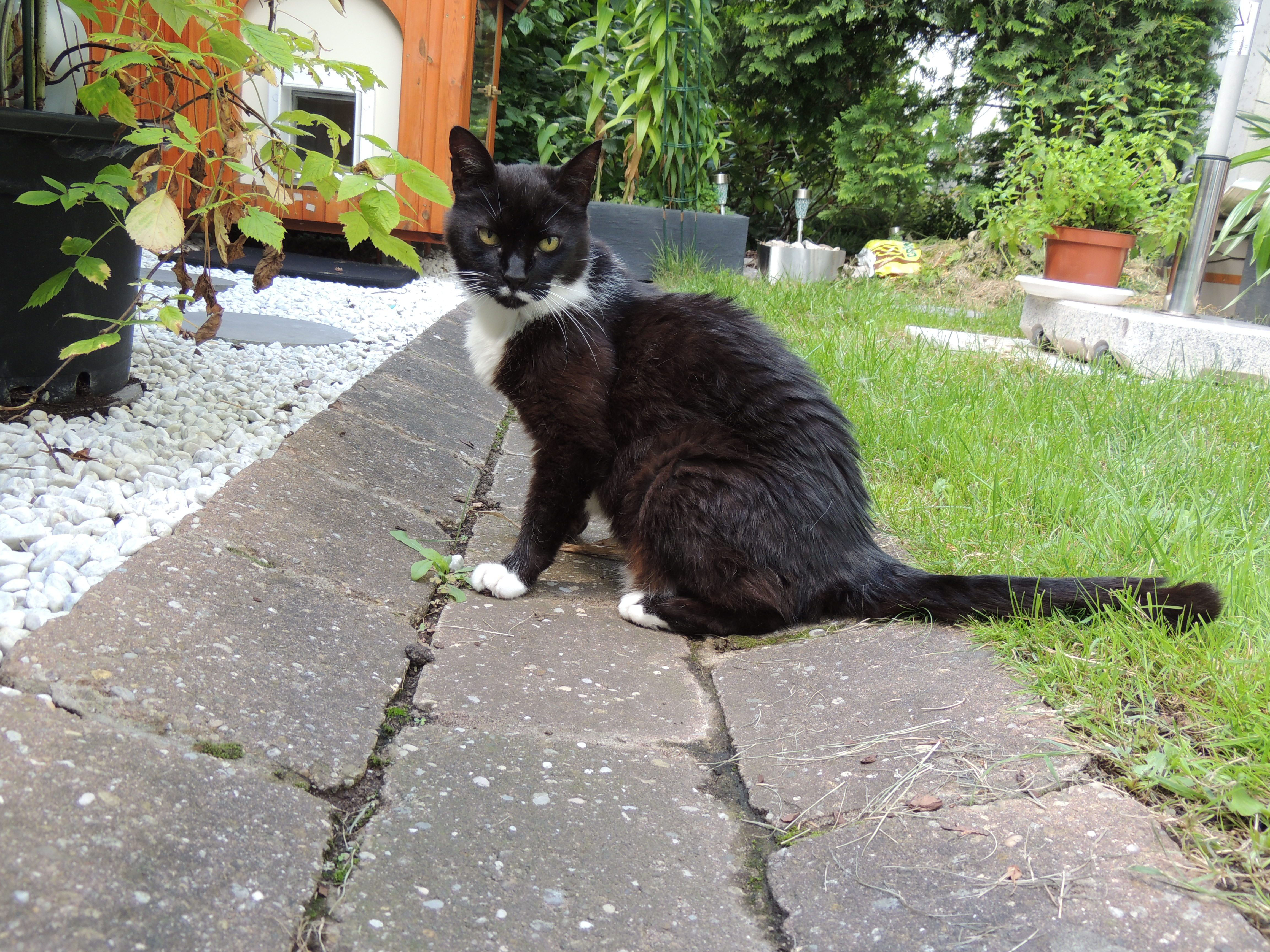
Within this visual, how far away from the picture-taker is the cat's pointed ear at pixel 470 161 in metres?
2.38

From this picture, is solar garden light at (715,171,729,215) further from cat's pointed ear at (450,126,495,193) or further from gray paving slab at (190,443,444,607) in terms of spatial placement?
gray paving slab at (190,443,444,607)

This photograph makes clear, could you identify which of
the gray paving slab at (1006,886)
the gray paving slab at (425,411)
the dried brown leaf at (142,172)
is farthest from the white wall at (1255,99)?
the dried brown leaf at (142,172)

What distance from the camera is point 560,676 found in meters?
1.72

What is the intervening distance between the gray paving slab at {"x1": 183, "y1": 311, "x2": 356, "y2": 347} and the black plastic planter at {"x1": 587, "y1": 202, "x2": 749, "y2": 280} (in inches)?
97.8

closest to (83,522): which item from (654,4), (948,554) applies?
(948,554)

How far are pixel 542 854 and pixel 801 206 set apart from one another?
8.73 m

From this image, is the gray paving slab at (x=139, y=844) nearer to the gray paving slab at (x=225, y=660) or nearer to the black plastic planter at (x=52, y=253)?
the gray paving slab at (x=225, y=660)

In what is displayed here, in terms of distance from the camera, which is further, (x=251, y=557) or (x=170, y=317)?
(x=170, y=317)

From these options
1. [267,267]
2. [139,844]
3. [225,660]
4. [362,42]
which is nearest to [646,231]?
[362,42]

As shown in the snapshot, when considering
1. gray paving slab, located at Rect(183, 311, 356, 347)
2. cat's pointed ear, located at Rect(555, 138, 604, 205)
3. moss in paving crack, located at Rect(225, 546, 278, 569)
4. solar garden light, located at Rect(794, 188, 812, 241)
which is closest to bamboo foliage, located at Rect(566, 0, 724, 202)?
solar garden light, located at Rect(794, 188, 812, 241)

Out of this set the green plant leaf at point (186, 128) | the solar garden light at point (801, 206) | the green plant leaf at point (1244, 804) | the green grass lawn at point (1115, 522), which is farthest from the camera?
the solar garden light at point (801, 206)

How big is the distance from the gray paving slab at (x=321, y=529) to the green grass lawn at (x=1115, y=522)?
1.23 metres

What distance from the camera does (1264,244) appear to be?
203 centimetres

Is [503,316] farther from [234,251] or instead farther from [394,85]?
[394,85]
